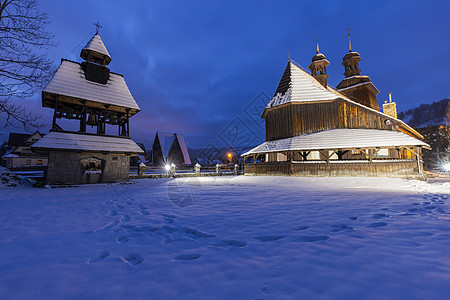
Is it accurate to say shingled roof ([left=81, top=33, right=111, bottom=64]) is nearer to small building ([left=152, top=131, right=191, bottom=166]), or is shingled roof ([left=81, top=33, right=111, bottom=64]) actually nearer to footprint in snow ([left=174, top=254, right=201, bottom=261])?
footprint in snow ([left=174, top=254, right=201, bottom=261])

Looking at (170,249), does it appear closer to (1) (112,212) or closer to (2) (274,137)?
(1) (112,212)

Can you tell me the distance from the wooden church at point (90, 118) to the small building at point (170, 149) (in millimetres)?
15454

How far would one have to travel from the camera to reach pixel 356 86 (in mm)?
24812

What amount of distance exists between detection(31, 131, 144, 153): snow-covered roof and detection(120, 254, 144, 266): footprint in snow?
10.9 metres

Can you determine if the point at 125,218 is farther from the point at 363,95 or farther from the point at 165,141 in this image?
the point at 363,95

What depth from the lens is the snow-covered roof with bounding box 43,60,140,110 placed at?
11882mm

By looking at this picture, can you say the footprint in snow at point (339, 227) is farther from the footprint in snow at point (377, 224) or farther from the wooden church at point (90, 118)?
the wooden church at point (90, 118)

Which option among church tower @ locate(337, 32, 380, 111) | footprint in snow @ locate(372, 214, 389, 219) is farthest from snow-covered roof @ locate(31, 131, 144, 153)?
church tower @ locate(337, 32, 380, 111)

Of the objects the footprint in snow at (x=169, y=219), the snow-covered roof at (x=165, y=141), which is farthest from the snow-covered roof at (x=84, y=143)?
the snow-covered roof at (x=165, y=141)

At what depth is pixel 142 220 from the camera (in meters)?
3.96

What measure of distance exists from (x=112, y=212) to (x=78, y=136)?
10.5 meters

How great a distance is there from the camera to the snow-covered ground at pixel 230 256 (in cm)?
Answer: 161

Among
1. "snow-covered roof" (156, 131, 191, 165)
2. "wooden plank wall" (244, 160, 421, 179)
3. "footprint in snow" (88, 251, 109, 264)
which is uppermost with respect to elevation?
"snow-covered roof" (156, 131, 191, 165)

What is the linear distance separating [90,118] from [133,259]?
1534cm
